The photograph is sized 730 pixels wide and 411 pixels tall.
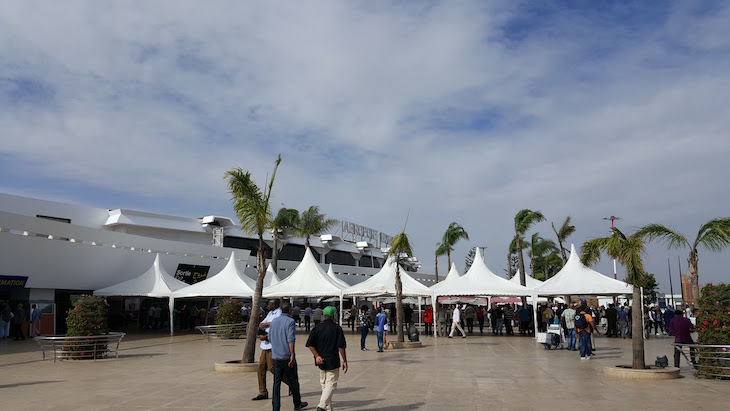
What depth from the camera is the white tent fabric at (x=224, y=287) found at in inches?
1031

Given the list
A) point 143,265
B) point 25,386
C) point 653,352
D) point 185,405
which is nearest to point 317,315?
point 143,265

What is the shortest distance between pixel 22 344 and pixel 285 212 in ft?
78.3

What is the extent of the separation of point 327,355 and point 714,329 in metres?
8.41

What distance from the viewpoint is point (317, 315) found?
88.7 ft

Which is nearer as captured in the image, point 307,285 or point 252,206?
point 252,206

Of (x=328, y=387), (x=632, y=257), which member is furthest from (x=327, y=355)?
(x=632, y=257)

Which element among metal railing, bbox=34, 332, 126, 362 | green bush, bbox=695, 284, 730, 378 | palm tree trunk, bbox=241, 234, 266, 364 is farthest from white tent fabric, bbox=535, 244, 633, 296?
metal railing, bbox=34, 332, 126, 362

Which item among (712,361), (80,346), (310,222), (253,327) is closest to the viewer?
(712,361)

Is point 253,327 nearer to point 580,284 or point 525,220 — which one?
point 580,284

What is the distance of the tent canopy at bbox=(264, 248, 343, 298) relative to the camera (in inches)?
1017

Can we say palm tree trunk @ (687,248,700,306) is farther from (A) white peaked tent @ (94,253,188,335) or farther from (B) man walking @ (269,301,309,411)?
(A) white peaked tent @ (94,253,188,335)

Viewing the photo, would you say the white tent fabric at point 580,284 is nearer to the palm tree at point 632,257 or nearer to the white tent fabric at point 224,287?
the palm tree at point 632,257

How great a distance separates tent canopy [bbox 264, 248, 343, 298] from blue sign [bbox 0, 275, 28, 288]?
10102 millimetres

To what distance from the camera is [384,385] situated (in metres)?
10.6
